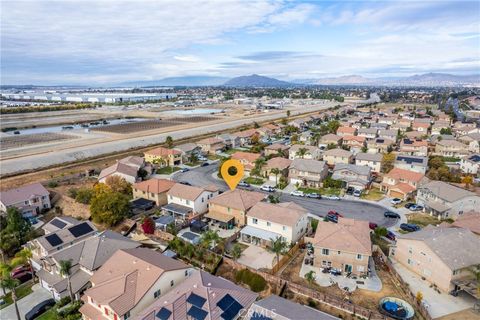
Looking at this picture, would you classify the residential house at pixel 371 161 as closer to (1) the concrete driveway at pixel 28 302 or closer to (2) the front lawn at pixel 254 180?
(2) the front lawn at pixel 254 180

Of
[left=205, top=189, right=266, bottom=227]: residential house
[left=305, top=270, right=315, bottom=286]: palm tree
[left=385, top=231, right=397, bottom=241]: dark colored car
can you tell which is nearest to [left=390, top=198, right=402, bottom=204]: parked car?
[left=385, top=231, right=397, bottom=241]: dark colored car

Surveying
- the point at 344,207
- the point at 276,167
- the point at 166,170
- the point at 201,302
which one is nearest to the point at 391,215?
the point at 344,207

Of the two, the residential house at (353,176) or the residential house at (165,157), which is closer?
the residential house at (353,176)

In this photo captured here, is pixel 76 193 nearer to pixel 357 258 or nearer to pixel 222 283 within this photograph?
pixel 222 283

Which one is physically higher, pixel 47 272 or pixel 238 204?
pixel 238 204

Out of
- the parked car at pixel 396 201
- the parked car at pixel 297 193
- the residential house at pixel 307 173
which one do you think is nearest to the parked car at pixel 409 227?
the parked car at pixel 396 201

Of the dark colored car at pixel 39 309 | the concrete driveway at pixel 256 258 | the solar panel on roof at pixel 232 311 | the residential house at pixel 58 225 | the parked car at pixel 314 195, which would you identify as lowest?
the dark colored car at pixel 39 309

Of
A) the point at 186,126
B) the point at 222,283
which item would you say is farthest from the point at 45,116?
the point at 222,283

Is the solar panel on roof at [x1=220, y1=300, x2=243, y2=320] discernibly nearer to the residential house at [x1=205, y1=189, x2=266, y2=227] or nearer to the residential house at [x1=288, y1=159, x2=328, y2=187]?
the residential house at [x1=205, y1=189, x2=266, y2=227]
